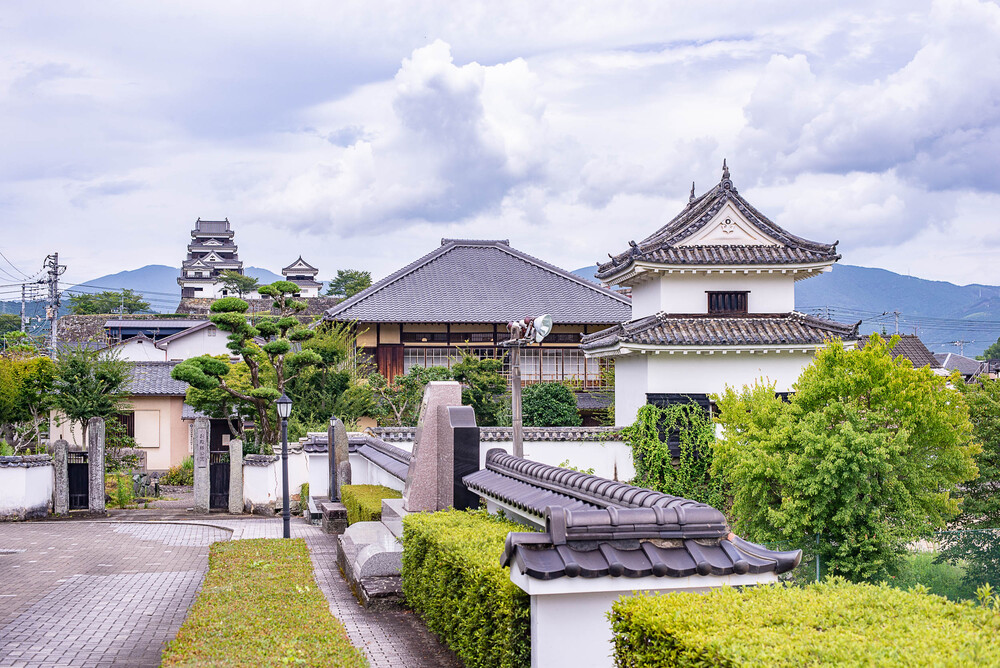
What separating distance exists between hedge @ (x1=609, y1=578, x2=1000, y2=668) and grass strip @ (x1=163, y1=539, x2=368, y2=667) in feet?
11.1

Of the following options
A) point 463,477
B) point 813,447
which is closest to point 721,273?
point 813,447

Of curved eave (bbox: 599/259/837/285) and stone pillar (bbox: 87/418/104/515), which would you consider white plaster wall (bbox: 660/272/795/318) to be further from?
stone pillar (bbox: 87/418/104/515)

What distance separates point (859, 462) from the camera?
→ 1612 centimetres

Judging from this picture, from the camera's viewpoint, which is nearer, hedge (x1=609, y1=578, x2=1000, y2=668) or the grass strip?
hedge (x1=609, y1=578, x2=1000, y2=668)

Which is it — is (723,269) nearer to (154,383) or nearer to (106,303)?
(154,383)

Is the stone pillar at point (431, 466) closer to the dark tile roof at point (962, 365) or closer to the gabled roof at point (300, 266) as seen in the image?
the dark tile roof at point (962, 365)

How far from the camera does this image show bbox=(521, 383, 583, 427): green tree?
30.3m

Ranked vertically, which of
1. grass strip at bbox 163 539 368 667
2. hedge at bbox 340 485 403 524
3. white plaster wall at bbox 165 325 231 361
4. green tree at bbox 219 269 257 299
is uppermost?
green tree at bbox 219 269 257 299

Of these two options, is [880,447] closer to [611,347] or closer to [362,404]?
[611,347]

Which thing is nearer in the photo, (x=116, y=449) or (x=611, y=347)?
(x=611, y=347)

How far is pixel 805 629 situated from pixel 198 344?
43339mm

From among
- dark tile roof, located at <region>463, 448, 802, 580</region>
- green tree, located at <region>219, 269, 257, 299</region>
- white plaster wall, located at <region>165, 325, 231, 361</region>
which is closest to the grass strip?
dark tile roof, located at <region>463, 448, 802, 580</region>

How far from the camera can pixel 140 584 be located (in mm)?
13625

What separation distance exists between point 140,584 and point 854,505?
41.7 feet
